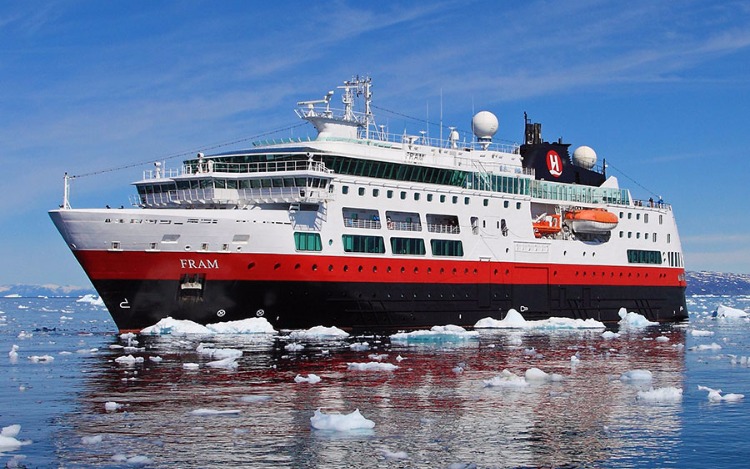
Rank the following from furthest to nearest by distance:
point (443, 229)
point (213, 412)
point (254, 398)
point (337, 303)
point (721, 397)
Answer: point (443, 229) → point (337, 303) → point (721, 397) → point (254, 398) → point (213, 412)

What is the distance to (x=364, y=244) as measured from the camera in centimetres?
4447

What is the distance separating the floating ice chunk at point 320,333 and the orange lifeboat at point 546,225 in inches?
654

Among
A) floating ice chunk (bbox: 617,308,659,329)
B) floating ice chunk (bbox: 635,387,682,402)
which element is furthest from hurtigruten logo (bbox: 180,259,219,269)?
floating ice chunk (bbox: 617,308,659,329)

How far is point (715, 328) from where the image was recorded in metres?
58.9

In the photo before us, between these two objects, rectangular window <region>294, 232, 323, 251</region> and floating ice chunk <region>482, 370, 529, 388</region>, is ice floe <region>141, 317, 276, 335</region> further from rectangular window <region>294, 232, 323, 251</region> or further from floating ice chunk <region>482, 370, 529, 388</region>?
floating ice chunk <region>482, 370, 529, 388</region>

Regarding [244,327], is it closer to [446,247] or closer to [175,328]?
[175,328]

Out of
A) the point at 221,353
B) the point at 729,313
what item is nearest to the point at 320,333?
the point at 221,353

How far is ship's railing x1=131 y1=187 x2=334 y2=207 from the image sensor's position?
139 ft

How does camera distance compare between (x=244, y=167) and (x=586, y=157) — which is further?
(x=586, y=157)

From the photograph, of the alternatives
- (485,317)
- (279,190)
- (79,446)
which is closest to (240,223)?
(279,190)

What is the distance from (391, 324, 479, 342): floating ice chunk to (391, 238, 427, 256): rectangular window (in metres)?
4.01

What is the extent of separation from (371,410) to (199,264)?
2005cm

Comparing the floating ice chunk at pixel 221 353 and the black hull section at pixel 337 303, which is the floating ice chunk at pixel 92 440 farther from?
the black hull section at pixel 337 303

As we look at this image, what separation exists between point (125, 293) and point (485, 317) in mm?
19562
